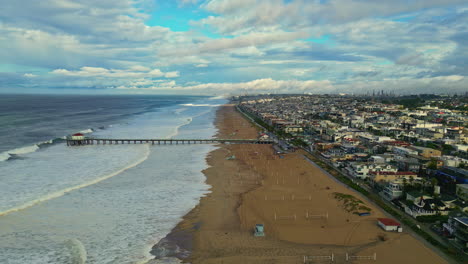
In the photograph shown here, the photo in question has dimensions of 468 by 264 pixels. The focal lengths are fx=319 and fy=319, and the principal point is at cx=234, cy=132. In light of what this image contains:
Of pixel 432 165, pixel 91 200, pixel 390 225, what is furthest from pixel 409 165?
pixel 91 200

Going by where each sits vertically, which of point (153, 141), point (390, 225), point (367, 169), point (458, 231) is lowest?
point (390, 225)

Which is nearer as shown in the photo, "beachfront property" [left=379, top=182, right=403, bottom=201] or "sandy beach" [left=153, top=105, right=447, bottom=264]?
"sandy beach" [left=153, top=105, right=447, bottom=264]

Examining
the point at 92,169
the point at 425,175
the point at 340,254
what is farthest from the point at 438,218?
the point at 92,169

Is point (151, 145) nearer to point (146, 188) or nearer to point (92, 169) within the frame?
point (92, 169)

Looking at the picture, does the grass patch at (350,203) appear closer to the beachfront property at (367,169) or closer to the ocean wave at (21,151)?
the beachfront property at (367,169)

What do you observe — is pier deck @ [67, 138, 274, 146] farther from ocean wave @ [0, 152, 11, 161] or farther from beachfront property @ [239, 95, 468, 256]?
ocean wave @ [0, 152, 11, 161]

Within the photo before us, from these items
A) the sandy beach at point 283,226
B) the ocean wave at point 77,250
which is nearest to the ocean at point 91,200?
the ocean wave at point 77,250

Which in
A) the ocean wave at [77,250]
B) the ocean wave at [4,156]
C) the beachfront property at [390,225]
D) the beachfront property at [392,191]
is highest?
the ocean wave at [4,156]

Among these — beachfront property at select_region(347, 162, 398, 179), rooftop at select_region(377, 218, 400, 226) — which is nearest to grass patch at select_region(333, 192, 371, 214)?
rooftop at select_region(377, 218, 400, 226)

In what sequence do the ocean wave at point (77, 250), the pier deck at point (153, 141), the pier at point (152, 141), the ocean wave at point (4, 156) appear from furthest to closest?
the pier deck at point (153, 141) → the pier at point (152, 141) → the ocean wave at point (4, 156) → the ocean wave at point (77, 250)

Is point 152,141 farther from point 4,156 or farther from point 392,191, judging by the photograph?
point 392,191
